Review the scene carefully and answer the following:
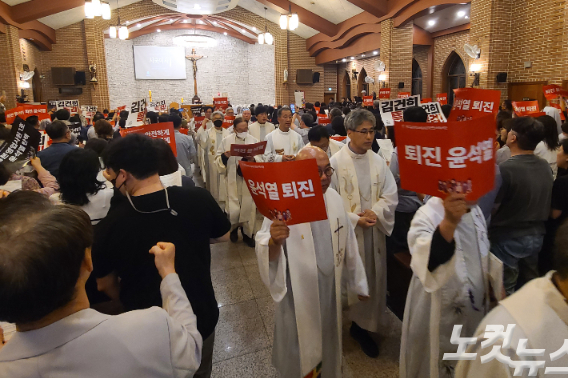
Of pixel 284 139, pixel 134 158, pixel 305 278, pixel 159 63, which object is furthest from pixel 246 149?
pixel 159 63

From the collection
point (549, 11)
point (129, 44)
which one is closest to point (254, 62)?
point (129, 44)

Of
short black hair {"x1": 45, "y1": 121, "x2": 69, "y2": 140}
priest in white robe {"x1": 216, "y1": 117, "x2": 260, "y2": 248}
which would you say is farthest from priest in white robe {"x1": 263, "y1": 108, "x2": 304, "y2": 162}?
short black hair {"x1": 45, "y1": 121, "x2": 69, "y2": 140}

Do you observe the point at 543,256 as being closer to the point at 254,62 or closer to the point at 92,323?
the point at 92,323

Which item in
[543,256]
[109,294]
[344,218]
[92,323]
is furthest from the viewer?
[543,256]

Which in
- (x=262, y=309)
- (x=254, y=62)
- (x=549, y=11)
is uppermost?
(x=254, y=62)

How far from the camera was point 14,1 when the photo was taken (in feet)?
38.2

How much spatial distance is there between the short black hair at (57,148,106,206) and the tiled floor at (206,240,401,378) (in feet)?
5.14

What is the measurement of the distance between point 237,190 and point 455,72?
1235cm

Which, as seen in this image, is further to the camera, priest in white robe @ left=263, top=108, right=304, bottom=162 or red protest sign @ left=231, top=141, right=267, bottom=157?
priest in white robe @ left=263, top=108, right=304, bottom=162

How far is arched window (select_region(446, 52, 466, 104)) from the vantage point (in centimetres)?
1426

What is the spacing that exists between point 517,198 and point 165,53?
72.4ft

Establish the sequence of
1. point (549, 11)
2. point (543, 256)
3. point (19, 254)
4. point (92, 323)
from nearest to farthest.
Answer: point (19, 254)
point (92, 323)
point (543, 256)
point (549, 11)

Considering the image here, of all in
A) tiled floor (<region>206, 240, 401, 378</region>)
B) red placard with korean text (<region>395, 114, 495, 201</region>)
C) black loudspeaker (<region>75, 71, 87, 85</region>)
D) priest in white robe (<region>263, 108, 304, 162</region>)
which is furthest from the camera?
black loudspeaker (<region>75, 71, 87, 85</region>)

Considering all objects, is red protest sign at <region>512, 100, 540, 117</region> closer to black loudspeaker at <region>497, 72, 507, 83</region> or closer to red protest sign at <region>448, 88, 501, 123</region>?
red protest sign at <region>448, 88, 501, 123</region>
